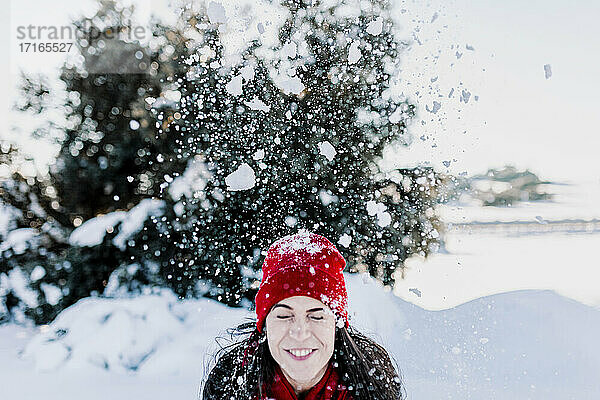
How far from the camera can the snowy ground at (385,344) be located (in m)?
2.72

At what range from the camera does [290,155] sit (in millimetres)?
3434

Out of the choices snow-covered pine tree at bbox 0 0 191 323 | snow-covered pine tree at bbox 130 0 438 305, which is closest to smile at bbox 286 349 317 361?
snow-covered pine tree at bbox 130 0 438 305

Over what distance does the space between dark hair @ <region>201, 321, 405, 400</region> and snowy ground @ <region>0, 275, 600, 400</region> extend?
1.19 m

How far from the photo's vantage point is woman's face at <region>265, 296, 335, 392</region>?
4.20 feet

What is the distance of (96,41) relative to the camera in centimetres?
374

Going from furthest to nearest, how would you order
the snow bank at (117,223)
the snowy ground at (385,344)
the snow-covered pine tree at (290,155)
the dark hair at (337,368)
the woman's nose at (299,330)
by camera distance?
the snow bank at (117,223) < the snow-covered pine tree at (290,155) < the snowy ground at (385,344) < the dark hair at (337,368) < the woman's nose at (299,330)

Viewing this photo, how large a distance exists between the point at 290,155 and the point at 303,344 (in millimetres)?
2239

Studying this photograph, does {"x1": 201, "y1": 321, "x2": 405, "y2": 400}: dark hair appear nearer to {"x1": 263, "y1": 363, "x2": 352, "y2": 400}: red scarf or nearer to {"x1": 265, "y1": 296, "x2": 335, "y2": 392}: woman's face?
{"x1": 263, "y1": 363, "x2": 352, "y2": 400}: red scarf

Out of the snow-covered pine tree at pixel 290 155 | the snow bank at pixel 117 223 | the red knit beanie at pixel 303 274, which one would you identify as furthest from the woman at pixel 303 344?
the snow bank at pixel 117 223

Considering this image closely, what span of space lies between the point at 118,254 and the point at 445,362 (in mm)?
2087

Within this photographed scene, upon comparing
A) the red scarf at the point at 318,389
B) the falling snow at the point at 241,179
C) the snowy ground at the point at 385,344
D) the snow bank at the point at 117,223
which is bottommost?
the snowy ground at the point at 385,344

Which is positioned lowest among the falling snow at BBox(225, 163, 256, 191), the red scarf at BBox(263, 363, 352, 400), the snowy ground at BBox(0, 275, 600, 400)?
the snowy ground at BBox(0, 275, 600, 400)

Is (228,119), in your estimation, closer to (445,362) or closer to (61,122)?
(61,122)

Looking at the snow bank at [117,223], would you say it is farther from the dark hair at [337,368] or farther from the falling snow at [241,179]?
the dark hair at [337,368]
